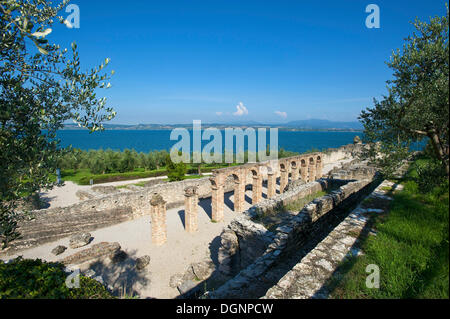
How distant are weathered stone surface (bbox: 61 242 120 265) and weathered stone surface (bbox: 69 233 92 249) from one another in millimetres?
1947

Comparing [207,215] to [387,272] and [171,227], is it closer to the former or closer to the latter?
[171,227]

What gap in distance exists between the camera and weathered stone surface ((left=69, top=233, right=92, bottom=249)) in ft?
38.2

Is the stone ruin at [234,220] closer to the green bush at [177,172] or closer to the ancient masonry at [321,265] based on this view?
the ancient masonry at [321,265]

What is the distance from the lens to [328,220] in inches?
303

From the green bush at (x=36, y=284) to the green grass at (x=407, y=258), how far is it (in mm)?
3630

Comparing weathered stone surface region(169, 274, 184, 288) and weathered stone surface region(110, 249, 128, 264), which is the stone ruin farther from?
weathered stone surface region(110, 249, 128, 264)

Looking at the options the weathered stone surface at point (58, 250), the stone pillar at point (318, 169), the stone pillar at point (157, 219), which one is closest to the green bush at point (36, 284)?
the stone pillar at point (157, 219)

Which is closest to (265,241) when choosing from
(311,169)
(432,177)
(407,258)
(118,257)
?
(407,258)

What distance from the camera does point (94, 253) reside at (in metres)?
10.2

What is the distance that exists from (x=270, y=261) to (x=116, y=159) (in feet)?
117

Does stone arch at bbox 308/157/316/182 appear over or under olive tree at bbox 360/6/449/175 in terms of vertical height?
under

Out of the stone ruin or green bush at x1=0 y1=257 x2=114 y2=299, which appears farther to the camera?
the stone ruin

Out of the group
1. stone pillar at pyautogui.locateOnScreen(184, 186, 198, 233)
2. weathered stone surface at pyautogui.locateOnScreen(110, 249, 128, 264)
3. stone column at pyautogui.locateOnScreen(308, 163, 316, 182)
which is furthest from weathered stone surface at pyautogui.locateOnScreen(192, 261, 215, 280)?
stone column at pyautogui.locateOnScreen(308, 163, 316, 182)

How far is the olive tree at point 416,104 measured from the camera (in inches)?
157
